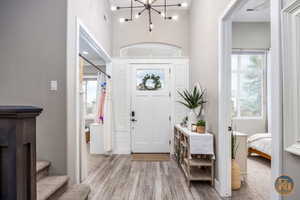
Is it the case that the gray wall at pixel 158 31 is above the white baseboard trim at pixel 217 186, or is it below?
above

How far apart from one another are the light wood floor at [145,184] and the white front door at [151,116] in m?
1.04

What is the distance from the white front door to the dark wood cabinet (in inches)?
176

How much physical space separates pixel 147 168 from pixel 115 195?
1356 mm

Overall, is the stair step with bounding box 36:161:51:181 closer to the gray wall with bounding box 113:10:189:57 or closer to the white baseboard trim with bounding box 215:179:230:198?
the white baseboard trim with bounding box 215:179:230:198

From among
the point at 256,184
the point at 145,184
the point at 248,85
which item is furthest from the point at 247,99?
the point at 145,184

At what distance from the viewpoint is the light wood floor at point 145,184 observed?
9.36 ft

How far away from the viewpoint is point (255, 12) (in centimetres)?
509

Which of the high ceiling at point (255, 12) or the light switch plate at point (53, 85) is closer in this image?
the light switch plate at point (53, 85)

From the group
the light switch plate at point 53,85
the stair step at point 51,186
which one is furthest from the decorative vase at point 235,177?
the light switch plate at point 53,85

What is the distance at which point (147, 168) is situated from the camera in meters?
4.17

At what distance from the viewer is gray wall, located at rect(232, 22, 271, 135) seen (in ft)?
18.6

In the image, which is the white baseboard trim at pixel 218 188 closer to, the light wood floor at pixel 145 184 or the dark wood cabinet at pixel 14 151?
the light wood floor at pixel 145 184

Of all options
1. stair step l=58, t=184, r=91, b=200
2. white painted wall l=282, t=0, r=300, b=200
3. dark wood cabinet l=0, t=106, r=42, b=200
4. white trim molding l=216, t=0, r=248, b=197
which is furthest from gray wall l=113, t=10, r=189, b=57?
dark wood cabinet l=0, t=106, r=42, b=200

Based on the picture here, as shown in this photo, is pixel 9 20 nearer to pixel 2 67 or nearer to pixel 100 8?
pixel 2 67
